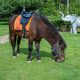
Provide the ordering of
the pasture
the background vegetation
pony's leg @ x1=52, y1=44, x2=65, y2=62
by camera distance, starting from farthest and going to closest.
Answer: the background vegetation
pony's leg @ x1=52, y1=44, x2=65, y2=62
the pasture

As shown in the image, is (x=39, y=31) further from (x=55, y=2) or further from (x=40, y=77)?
(x=55, y=2)

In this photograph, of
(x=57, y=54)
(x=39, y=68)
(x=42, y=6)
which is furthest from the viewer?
(x=42, y=6)

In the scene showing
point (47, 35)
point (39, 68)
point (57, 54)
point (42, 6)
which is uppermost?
point (47, 35)

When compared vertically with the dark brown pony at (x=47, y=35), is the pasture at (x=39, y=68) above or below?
below

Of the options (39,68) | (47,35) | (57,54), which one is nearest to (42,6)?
(47,35)

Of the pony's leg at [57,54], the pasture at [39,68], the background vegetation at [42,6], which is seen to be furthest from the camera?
the background vegetation at [42,6]

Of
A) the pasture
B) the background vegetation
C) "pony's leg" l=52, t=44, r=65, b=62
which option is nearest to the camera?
the pasture

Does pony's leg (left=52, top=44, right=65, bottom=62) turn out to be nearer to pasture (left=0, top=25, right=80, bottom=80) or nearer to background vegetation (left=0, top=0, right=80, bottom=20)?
pasture (left=0, top=25, right=80, bottom=80)

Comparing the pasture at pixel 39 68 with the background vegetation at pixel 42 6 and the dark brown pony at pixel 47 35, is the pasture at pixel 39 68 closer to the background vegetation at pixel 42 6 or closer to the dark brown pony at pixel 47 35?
the dark brown pony at pixel 47 35

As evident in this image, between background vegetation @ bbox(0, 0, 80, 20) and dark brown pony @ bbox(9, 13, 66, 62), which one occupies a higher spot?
dark brown pony @ bbox(9, 13, 66, 62)

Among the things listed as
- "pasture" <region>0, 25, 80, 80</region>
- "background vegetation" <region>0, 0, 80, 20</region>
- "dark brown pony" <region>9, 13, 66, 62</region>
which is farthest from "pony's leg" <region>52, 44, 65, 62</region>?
"background vegetation" <region>0, 0, 80, 20</region>

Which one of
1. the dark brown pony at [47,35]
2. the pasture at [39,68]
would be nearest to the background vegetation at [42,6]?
the pasture at [39,68]

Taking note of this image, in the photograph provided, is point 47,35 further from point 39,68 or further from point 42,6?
point 42,6

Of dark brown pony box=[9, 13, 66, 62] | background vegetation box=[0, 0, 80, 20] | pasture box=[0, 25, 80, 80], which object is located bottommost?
background vegetation box=[0, 0, 80, 20]
